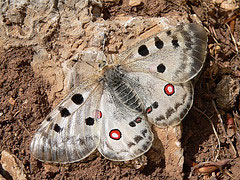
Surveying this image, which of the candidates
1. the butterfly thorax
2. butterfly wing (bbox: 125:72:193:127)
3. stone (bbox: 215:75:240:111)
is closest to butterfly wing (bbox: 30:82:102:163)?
the butterfly thorax

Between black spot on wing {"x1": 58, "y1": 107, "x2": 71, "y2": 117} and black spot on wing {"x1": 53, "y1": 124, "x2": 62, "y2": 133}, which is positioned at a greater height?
black spot on wing {"x1": 58, "y1": 107, "x2": 71, "y2": 117}

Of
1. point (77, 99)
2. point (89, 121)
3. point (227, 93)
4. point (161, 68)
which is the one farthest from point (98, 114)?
point (227, 93)

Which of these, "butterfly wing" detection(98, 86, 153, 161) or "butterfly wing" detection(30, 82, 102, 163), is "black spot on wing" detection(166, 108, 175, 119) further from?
"butterfly wing" detection(30, 82, 102, 163)

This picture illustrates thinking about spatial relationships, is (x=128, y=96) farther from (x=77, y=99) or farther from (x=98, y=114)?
(x=77, y=99)

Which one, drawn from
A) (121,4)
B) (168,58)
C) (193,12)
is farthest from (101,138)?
(193,12)

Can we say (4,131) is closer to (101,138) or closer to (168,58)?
(101,138)

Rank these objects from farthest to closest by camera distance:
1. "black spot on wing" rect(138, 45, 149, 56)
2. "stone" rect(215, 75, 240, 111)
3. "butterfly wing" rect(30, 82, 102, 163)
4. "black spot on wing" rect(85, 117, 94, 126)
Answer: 1. "stone" rect(215, 75, 240, 111)
2. "black spot on wing" rect(138, 45, 149, 56)
3. "black spot on wing" rect(85, 117, 94, 126)
4. "butterfly wing" rect(30, 82, 102, 163)

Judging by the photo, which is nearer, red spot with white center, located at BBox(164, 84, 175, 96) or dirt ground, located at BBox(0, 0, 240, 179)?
red spot with white center, located at BBox(164, 84, 175, 96)
